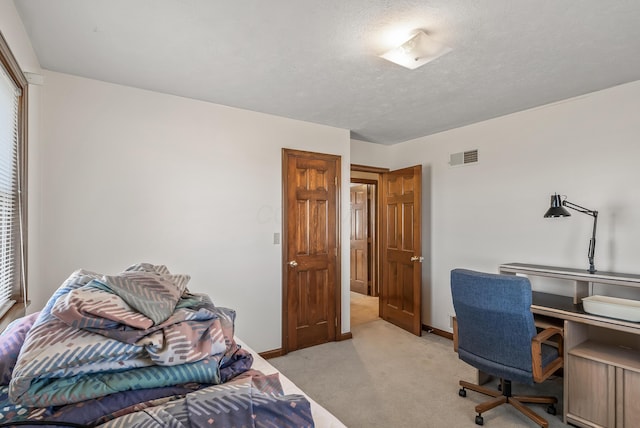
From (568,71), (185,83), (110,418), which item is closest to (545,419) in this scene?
(568,71)

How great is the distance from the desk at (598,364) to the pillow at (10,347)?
2.94 metres

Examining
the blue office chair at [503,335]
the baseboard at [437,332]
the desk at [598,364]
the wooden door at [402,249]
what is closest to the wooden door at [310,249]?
the wooden door at [402,249]

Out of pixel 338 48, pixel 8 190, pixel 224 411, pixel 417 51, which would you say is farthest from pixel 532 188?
pixel 8 190

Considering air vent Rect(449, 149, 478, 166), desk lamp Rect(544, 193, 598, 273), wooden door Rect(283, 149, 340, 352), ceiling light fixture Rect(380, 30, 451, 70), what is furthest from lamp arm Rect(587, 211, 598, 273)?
wooden door Rect(283, 149, 340, 352)

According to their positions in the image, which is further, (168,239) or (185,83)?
(168,239)

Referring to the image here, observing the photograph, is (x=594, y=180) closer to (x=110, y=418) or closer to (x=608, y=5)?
(x=608, y=5)

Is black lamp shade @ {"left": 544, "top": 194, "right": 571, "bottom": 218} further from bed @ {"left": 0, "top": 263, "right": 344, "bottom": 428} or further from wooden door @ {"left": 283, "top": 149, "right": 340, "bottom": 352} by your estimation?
bed @ {"left": 0, "top": 263, "right": 344, "bottom": 428}

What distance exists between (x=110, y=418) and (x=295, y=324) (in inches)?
108

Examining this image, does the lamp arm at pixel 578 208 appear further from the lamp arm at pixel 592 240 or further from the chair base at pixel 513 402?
the chair base at pixel 513 402

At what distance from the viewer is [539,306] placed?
2451 millimetres

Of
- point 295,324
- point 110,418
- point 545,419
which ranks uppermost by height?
point 110,418

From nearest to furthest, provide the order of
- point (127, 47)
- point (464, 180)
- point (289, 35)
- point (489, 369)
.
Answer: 1. point (289, 35)
2. point (127, 47)
3. point (489, 369)
4. point (464, 180)

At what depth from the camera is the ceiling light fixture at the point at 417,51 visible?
1.88 metres

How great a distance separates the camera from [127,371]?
89cm
